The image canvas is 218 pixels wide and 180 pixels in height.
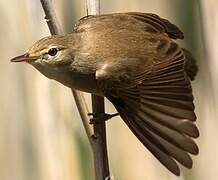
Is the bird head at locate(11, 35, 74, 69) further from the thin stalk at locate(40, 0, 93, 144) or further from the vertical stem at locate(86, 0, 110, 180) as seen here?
the vertical stem at locate(86, 0, 110, 180)

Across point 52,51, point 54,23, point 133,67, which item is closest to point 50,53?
point 52,51

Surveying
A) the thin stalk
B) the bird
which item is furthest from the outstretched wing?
the thin stalk

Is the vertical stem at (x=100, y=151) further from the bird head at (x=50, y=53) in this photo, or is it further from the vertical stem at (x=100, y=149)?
the bird head at (x=50, y=53)

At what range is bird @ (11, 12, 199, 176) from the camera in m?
1.73

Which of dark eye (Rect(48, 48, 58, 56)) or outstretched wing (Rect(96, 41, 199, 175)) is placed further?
dark eye (Rect(48, 48, 58, 56))

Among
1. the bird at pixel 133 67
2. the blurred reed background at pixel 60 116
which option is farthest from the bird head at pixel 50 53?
the blurred reed background at pixel 60 116

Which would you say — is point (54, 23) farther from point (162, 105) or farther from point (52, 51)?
point (162, 105)

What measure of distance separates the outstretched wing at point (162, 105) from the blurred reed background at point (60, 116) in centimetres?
13

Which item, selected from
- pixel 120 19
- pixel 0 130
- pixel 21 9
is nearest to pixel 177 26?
pixel 120 19

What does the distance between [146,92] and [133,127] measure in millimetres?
144

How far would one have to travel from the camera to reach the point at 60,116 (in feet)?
6.72

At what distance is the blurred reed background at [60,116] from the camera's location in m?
1.97

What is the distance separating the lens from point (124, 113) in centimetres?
179

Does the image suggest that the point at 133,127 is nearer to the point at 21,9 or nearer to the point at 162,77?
the point at 162,77
